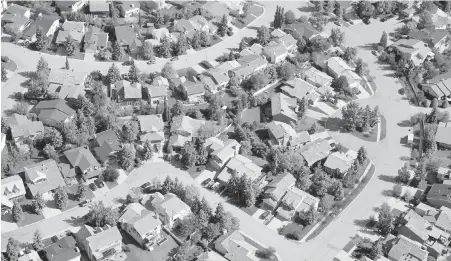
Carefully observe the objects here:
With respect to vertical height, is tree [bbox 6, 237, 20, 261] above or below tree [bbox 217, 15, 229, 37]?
below

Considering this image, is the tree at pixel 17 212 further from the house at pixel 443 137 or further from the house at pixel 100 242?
the house at pixel 443 137

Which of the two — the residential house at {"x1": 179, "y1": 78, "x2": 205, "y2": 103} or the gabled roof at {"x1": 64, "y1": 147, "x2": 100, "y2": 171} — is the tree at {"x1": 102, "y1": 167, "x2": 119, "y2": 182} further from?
the residential house at {"x1": 179, "y1": 78, "x2": 205, "y2": 103}

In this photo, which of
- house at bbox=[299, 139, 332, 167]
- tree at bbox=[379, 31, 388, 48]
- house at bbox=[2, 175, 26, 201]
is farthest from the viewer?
tree at bbox=[379, 31, 388, 48]

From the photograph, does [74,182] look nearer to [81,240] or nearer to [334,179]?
[81,240]

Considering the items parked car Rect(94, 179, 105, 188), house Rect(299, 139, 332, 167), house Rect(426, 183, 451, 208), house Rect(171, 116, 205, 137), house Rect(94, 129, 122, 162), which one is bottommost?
house Rect(426, 183, 451, 208)

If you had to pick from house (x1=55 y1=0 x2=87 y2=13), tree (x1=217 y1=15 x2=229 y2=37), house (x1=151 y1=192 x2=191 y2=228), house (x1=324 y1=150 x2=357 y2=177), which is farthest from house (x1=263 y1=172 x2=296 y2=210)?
house (x1=55 y1=0 x2=87 y2=13)

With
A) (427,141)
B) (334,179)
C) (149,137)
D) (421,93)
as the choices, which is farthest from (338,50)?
(149,137)
